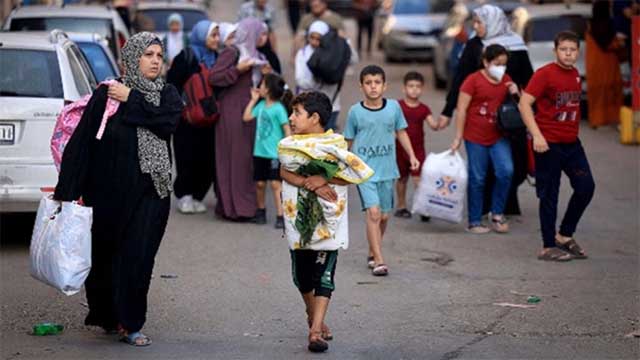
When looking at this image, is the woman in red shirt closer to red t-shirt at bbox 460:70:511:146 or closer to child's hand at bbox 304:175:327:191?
red t-shirt at bbox 460:70:511:146

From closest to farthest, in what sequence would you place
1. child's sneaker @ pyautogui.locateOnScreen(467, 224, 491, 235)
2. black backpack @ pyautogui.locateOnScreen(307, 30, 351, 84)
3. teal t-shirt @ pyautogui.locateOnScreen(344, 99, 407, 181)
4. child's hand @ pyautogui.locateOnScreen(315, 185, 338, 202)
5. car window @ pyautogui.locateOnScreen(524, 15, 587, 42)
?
child's hand @ pyautogui.locateOnScreen(315, 185, 338, 202) < teal t-shirt @ pyautogui.locateOnScreen(344, 99, 407, 181) < child's sneaker @ pyautogui.locateOnScreen(467, 224, 491, 235) < black backpack @ pyautogui.locateOnScreen(307, 30, 351, 84) < car window @ pyautogui.locateOnScreen(524, 15, 587, 42)

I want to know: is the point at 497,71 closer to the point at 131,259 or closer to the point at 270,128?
the point at 270,128

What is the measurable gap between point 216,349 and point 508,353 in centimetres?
164

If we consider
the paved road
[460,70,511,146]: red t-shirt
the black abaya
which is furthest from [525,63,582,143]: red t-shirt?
the black abaya

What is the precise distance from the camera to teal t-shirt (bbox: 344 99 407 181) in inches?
410

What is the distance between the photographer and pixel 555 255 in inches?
433

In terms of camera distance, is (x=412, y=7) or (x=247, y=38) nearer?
(x=247, y=38)

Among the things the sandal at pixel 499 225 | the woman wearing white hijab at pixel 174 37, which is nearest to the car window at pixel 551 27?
the woman wearing white hijab at pixel 174 37

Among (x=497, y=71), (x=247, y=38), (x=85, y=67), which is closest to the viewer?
(x=85, y=67)

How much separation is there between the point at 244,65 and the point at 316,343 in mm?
5240

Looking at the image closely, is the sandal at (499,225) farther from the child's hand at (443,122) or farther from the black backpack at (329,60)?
the black backpack at (329,60)

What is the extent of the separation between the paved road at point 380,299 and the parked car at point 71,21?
472 centimetres

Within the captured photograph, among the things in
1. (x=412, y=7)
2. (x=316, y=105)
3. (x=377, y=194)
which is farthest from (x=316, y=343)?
(x=412, y=7)

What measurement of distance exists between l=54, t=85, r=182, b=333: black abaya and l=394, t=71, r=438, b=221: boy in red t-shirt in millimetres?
5143
